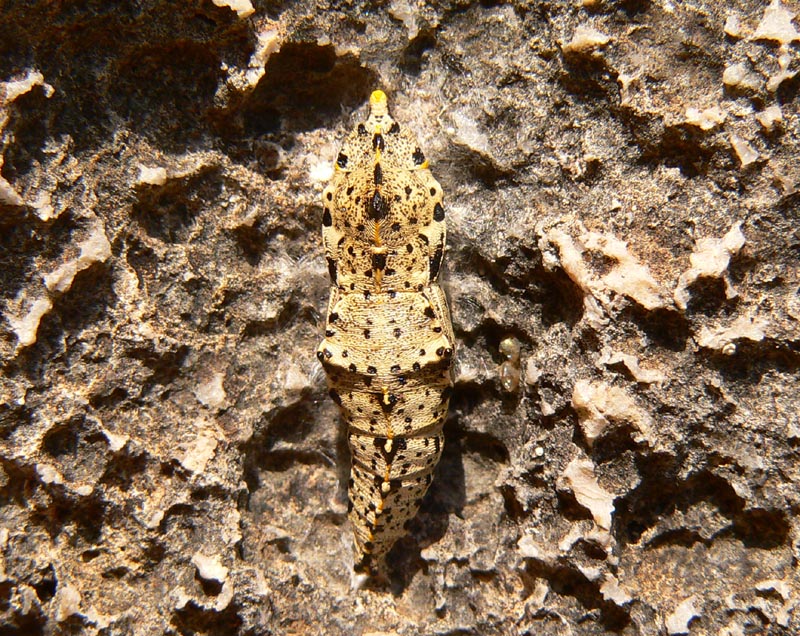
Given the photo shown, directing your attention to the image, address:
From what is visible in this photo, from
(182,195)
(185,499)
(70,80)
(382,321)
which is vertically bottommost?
(185,499)

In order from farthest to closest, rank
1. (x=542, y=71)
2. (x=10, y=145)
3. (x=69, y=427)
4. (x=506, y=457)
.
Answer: (x=506, y=457) → (x=542, y=71) → (x=69, y=427) → (x=10, y=145)

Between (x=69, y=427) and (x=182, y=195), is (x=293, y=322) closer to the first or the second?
(x=182, y=195)

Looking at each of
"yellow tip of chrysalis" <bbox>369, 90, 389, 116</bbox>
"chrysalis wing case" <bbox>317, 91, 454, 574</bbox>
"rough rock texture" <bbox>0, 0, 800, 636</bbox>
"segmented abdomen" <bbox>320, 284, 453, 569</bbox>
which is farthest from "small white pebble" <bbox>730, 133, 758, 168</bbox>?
"yellow tip of chrysalis" <bbox>369, 90, 389, 116</bbox>

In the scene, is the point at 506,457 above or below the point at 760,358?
below

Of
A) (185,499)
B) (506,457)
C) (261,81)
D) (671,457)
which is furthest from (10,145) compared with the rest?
(671,457)

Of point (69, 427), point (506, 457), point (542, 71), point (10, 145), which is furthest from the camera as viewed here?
point (506, 457)

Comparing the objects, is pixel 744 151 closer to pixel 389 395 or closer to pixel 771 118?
pixel 771 118

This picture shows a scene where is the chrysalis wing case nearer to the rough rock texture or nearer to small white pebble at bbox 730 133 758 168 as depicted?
the rough rock texture
